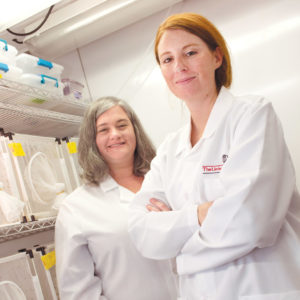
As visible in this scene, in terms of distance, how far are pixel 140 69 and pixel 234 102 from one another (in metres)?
1.39

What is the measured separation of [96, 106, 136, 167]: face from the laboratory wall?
0.54 metres

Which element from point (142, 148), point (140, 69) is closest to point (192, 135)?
point (142, 148)

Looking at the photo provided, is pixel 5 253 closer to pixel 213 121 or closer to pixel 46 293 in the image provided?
pixel 46 293

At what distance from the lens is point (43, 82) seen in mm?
1872

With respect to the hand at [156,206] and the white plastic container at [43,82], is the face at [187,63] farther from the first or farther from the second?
the white plastic container at [43,82]

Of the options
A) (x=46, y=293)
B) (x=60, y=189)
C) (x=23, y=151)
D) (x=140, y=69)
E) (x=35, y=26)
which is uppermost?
(x=35, y=26)

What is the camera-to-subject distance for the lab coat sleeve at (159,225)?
0.99 metres

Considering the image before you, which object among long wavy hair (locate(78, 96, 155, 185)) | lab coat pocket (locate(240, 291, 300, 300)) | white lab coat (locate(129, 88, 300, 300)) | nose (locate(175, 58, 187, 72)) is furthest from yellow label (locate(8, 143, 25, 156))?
lab coat pocket (locate(240, 291, 300, 300))

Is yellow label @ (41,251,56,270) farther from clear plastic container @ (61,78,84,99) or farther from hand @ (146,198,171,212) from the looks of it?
clear plastic container @ (61,78,84,99)

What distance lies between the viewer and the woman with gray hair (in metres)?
1.40

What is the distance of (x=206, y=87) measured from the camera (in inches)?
43.9

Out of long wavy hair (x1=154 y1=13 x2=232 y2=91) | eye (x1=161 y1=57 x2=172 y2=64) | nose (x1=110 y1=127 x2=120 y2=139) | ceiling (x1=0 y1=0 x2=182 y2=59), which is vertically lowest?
nose (x1=110 y1=127 x2=120 y2=139)

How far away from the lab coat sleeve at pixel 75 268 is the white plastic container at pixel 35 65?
95cm

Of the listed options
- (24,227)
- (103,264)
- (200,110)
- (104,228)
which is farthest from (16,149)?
(200,110)
